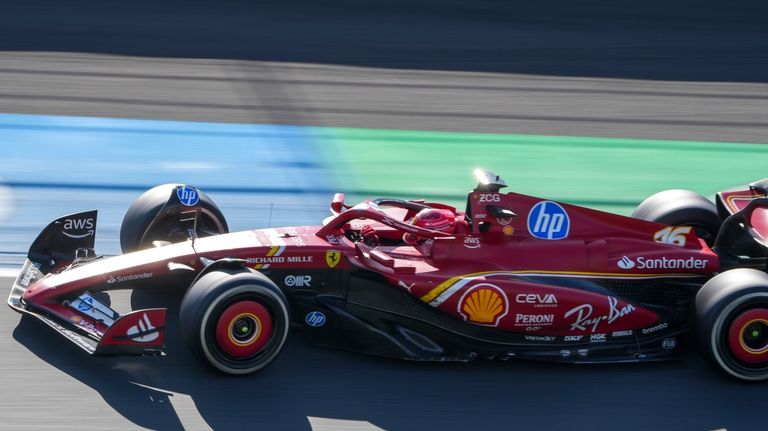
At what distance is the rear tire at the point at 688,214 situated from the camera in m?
6.94

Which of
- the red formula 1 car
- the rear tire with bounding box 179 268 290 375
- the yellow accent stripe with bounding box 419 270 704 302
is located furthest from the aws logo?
the yellow accent stripe with bounding box 419 270 704 302

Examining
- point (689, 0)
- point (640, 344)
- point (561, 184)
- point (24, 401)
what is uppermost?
point (689, 0)

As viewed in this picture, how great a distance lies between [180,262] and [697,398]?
9.62 ft

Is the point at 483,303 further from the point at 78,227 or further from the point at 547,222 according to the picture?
the point at 78,227

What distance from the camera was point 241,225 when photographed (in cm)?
828

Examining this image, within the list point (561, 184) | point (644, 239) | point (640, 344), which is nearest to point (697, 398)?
point (640, 344)

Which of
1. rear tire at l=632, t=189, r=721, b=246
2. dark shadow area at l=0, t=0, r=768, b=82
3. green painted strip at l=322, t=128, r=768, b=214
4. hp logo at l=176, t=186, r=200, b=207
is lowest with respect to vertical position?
hp logo at l=176, t=186, r=200, b=207

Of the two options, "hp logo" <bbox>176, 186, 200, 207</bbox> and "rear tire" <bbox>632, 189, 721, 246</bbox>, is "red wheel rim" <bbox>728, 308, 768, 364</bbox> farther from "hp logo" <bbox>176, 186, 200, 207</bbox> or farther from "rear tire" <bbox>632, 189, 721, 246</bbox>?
"hp logo" <bbox>176, 186, 200, 207</bbox>

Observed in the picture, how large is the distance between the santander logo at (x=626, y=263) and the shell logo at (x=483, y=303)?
769mm

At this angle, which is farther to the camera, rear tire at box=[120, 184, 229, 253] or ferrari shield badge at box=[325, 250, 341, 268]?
rear tire at box=[120, 184, 229, 253]

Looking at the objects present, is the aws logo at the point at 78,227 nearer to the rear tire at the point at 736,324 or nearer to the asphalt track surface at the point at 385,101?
the asphalt track surface at the point at 385,101

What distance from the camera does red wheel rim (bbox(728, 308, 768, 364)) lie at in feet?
18.8

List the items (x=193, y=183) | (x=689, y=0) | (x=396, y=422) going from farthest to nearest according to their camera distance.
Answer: (x=689, y=0) → (x=193, y=183) → (x=396, y=422)

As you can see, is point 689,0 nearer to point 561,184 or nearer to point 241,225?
point 561,184
